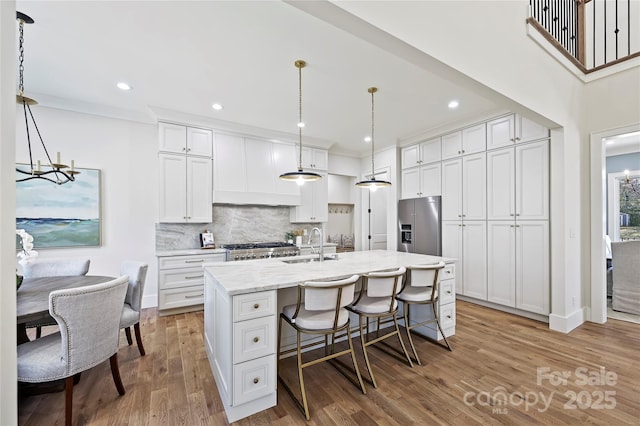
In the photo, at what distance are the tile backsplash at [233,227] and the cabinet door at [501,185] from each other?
3.09 meters

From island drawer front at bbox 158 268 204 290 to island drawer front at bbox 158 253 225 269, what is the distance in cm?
7

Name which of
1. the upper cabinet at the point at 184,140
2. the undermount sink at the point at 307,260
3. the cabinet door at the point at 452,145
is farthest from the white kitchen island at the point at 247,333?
the cabinet door at the point at 452,145

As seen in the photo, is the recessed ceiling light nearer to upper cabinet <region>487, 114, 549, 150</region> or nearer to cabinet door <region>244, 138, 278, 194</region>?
cabinet door <region>244, 138, 278, 194</region>

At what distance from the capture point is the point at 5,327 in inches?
29.9

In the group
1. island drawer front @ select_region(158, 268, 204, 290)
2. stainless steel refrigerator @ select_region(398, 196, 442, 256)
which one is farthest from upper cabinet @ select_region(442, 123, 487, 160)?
island drawer front @ select_region(158, 268, 204, 290)

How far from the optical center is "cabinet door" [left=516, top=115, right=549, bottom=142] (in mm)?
3318

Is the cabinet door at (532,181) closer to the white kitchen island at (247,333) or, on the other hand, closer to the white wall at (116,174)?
the white kitchen island at (247,333)

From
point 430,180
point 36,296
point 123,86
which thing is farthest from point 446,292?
point 123,86

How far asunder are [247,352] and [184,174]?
3049 mm

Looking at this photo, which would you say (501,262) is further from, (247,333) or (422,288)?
(247,333)

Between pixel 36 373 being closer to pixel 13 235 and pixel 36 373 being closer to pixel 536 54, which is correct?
pixel 13 235

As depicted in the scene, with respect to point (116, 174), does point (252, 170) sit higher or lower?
higher

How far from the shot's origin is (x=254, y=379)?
1.79 metres

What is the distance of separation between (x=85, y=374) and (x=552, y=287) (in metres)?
4.77
